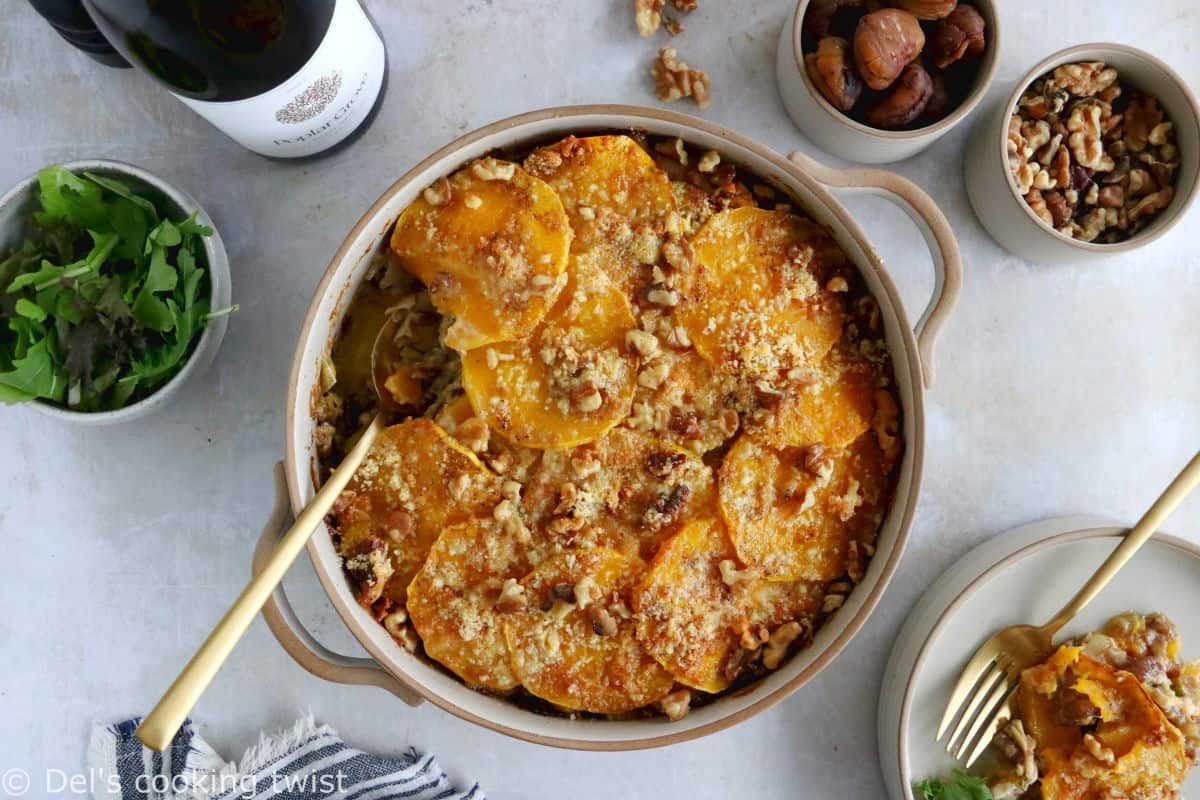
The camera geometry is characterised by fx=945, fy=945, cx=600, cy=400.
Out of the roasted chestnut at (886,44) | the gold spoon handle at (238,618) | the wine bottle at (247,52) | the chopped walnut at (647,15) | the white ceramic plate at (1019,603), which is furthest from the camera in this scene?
the chopped walnut at (647,15)

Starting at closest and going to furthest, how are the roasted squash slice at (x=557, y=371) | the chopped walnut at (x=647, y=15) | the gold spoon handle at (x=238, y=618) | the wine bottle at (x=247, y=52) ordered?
the gold spoon handle at (x=238, y=618), the wine bottle at (x=247, y=52), the roasted squash slice at (x=557, y=371), the chopped walnut at (x=647, y=15)

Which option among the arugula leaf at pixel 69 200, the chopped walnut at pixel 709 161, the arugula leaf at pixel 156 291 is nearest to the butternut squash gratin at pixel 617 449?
the chopped walnut at pixel 709 161

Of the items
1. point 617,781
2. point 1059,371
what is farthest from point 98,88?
point 1059,371

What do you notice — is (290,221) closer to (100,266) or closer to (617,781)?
(100,266)

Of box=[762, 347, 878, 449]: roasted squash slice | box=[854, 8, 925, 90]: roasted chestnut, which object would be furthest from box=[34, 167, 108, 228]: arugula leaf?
box=[854, 8, 925, 90]: roasted chestnut

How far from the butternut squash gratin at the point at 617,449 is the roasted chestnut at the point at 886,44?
0.32m

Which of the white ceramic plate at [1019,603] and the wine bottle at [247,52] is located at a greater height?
the wine bottle at [247,52]

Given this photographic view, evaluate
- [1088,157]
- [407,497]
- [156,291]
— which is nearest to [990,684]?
[1088,157]

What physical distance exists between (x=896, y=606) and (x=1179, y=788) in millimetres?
583

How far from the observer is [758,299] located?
5.08 feet

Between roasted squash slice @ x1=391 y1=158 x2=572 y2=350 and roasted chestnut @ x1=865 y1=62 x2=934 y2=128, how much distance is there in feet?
2.09

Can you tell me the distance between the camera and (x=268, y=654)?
188 centimetres

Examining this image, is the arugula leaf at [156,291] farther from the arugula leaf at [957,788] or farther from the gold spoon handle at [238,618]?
the arugula leaf at [957,788]

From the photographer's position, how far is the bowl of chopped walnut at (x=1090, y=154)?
68.4 inches
